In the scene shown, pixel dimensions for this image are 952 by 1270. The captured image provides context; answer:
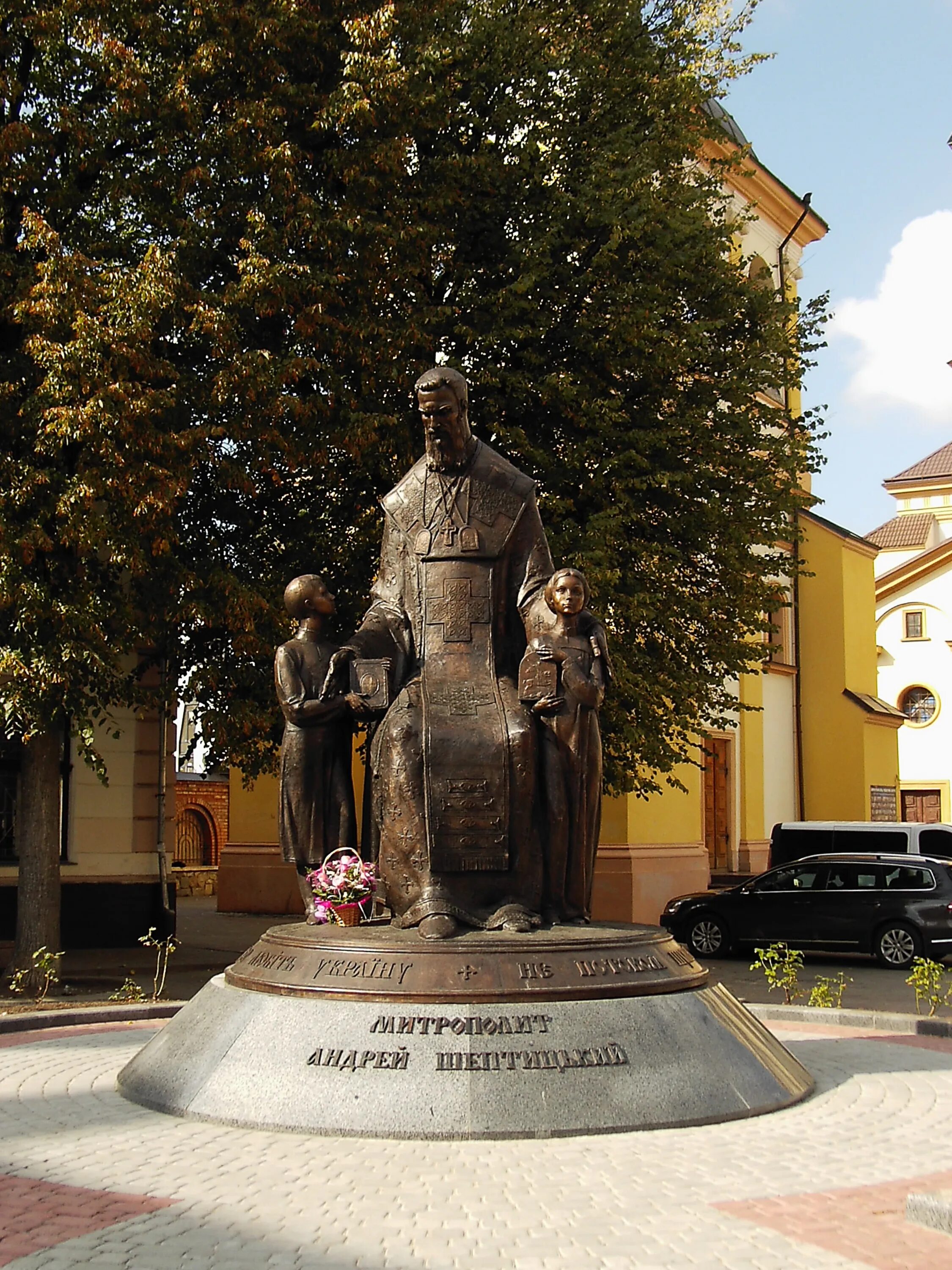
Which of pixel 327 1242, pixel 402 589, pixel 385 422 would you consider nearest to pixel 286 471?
pixel 385 422

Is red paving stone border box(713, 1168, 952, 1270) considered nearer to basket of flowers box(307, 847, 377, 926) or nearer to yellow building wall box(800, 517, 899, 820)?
basket of flowers box(307, 847, 377, 926)

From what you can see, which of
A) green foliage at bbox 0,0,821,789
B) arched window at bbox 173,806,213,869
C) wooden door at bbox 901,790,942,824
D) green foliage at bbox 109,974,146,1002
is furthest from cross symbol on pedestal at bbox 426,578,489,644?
wooden door at bbox 901,790,942,824

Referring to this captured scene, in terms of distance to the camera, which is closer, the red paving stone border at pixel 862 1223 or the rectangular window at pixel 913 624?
the red paving stone border at pixel 862 1223

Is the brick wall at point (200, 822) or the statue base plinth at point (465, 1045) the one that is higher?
the brick wall at point (200, 822)

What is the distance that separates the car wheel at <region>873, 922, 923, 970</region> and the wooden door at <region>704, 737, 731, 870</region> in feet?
35.8

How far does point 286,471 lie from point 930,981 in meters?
9.06

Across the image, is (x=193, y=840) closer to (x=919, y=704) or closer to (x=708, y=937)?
(x=708, y=937)

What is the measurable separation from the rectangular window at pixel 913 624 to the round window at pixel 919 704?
2057mm

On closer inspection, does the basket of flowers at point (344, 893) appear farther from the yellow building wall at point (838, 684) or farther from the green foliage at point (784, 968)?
the yellow building wall at point (838, 684)

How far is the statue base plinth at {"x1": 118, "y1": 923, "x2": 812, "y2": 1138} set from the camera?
6773 mm

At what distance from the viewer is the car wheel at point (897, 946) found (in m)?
20.2

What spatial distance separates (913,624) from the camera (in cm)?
5284

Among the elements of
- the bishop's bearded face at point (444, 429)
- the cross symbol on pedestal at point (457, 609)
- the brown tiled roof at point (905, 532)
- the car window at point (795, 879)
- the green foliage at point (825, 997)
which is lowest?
the green foliage at point (825, 997)

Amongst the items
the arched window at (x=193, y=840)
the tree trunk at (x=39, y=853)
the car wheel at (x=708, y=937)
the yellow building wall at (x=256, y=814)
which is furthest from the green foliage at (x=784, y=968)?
the arched window at (x=193, y=840)
